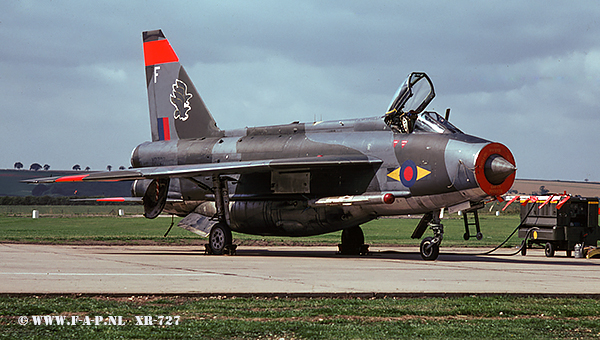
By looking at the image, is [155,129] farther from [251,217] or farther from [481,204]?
[481,204]

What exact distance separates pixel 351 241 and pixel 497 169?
18.2 ft

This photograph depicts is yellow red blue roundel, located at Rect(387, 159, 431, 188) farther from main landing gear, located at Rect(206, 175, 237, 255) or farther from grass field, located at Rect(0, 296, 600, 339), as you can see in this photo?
grass field, located at Rect(0, 296, 600, 339)

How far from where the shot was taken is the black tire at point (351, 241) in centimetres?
1819

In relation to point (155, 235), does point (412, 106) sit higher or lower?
higher

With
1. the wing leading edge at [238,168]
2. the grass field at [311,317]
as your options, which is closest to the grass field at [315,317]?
the grass field at [311,317]

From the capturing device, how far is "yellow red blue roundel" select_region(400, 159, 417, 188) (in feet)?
49.8

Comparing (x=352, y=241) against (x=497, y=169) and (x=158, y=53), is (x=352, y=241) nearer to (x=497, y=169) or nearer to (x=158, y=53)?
(x=497, y=169)

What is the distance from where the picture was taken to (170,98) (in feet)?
71.1

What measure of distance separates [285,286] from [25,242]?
50.8 ft

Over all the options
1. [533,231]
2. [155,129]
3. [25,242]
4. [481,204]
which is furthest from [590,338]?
[25,242]

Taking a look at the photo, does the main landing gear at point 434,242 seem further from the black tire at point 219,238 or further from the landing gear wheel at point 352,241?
the black tire at point 219,238

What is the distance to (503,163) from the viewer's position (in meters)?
14.1

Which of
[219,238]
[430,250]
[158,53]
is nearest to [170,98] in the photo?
[158,53]

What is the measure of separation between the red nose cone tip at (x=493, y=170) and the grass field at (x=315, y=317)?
20.0ft
